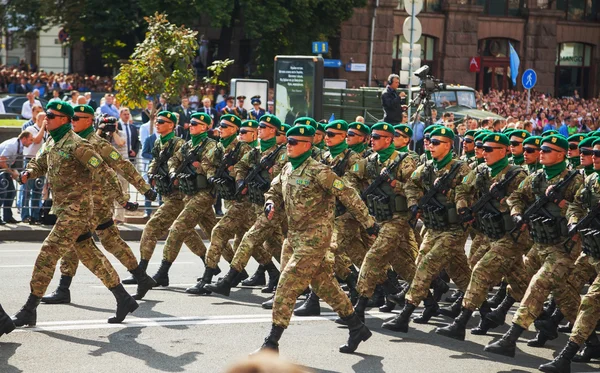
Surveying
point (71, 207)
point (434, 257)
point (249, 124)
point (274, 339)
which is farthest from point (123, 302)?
point (249, 124)

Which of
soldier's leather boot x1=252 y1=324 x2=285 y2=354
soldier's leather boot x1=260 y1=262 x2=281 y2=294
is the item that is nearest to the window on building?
soldier's leather boot x1=260 y1=262 x2=281 y2=294

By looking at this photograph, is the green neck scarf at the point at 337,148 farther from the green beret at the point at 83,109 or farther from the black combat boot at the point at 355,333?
the black combat boot at the point at 355,333

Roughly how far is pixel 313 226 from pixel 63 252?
2255 millimetres

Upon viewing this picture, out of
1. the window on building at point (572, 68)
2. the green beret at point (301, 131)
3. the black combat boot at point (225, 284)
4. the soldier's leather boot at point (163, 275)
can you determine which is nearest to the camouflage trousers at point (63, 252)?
the black combat boot at point (225, 284)

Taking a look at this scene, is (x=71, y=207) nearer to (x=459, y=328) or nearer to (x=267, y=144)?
(x=267, y=144)

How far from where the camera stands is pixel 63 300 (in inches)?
417

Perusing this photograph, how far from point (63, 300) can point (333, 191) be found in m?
3.50

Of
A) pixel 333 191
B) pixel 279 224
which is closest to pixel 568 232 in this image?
pixel 333 191

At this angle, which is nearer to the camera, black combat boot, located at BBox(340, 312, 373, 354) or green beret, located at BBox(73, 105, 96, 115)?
black combat boot, located at BBox(340, 312, 373, 354)

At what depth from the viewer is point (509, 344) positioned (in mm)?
8727

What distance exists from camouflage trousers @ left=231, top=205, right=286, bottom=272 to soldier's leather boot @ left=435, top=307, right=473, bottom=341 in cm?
229

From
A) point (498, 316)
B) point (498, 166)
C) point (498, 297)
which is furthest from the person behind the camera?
point (498, 297)

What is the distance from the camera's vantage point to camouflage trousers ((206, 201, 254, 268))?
1130 centimetres

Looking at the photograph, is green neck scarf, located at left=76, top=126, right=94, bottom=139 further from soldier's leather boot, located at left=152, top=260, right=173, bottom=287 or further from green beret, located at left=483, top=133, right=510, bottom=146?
green beret, located at left=483, top=133, right=510, bottom=146
